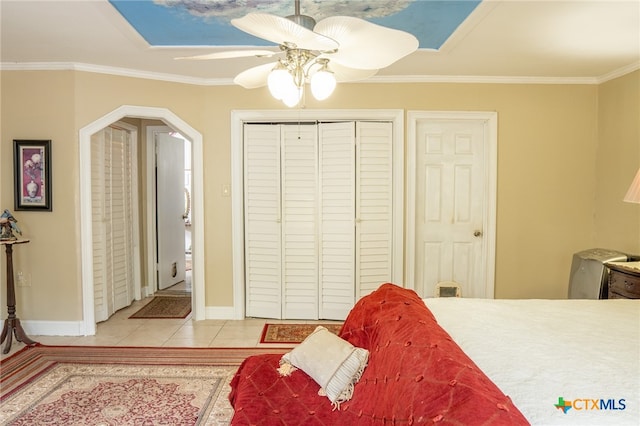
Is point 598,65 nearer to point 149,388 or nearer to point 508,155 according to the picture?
point 508,155

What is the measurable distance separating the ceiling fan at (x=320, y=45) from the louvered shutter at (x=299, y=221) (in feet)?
6.17

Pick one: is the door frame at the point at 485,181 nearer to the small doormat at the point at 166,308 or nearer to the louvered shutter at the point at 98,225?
the small doormat at the point at 166,308

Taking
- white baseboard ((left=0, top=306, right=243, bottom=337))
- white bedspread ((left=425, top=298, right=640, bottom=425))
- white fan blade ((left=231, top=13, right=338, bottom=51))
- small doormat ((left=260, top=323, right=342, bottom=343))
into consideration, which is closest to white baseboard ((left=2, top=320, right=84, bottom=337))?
white baseboard ((left=0, top=306, right=243, bottom=337))

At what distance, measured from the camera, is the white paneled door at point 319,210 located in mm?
3863

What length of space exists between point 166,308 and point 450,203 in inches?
128

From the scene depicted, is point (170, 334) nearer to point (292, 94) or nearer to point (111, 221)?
point (111, 221)

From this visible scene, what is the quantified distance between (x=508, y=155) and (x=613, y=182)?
92 centimetres

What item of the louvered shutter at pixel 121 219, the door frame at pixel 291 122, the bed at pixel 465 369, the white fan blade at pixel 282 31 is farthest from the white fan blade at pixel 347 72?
the louvered shutter at pixel 121 219

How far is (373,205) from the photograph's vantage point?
3.89 meters

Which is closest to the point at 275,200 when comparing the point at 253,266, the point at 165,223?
the point at 253,266

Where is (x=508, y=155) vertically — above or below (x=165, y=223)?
above

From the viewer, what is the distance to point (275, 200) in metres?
3.92

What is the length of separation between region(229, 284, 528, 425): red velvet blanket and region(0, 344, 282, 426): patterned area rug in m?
0.67

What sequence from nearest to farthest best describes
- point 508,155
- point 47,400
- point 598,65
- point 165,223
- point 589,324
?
1. point 589,324
2. point 47,400
3. point 598,65
4. point 508,155
5. point 165,223
